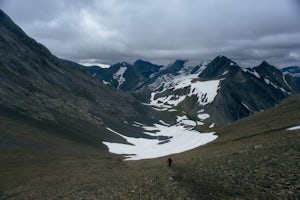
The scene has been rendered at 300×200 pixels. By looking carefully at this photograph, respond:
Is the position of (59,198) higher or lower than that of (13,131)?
lower

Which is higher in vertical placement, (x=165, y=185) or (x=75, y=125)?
(x=75, y=125)

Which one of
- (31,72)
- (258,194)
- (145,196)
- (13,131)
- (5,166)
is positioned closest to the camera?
(258,194)

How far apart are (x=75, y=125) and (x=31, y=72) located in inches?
2691

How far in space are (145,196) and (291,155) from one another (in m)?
12.6

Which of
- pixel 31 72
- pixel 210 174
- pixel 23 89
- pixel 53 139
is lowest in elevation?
pixel 210 174

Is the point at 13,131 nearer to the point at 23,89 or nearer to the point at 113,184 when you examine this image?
the point at 23,89

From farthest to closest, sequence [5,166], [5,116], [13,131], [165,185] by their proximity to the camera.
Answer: [5,116]
[13,131]
[5,166]
[165,185]

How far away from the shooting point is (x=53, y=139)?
10475 centimetres

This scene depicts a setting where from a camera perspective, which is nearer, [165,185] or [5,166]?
[165,185]

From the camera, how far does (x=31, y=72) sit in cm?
19175

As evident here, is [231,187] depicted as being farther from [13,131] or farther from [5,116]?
[5,116]

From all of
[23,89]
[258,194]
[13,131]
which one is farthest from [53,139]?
[258,194]

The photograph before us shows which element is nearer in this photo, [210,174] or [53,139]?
[210,174]


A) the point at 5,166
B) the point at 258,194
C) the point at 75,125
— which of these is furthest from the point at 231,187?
the point at 75,125
